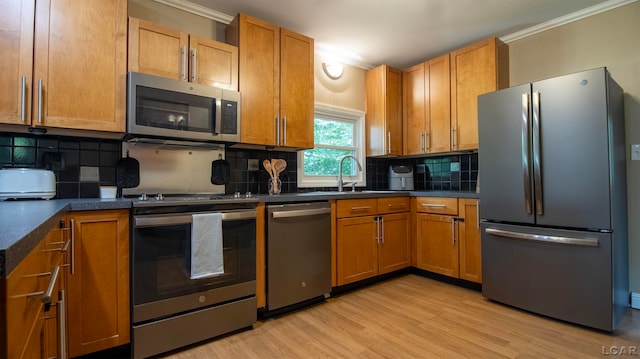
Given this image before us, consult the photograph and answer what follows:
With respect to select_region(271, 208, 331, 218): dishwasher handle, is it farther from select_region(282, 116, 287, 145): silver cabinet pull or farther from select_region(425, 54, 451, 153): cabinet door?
select_region(425, 54, 451, 153): cabinet door

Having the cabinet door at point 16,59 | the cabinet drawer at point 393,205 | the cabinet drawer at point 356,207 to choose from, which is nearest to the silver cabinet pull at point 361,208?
the cabinet drawer at point 356,207

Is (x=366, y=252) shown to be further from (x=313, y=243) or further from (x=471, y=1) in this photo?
(x=471, y=1)

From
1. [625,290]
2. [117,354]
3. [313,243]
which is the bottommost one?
[117,354]

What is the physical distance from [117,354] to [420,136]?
330cm

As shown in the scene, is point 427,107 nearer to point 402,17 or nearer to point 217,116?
point 402,17

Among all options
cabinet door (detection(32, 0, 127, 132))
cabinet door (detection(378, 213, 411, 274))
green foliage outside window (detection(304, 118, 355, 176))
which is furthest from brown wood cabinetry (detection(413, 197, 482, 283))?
cabinet door (detection(32, 0, 127, 132))

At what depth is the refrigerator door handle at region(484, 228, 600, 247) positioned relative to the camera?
6.77 ft

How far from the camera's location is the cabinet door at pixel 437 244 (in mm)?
2947

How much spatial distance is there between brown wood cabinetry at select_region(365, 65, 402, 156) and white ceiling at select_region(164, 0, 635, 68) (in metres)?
0.38

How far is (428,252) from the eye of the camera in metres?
3.16

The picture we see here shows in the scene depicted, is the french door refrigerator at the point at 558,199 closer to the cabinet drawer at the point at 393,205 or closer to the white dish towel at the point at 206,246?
the cabinet drawer at the point at 393,205

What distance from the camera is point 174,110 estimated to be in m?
2.10

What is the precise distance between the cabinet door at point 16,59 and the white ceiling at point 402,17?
97 centimetres

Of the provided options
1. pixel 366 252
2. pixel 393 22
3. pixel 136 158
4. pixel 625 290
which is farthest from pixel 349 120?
pixel 625 290
